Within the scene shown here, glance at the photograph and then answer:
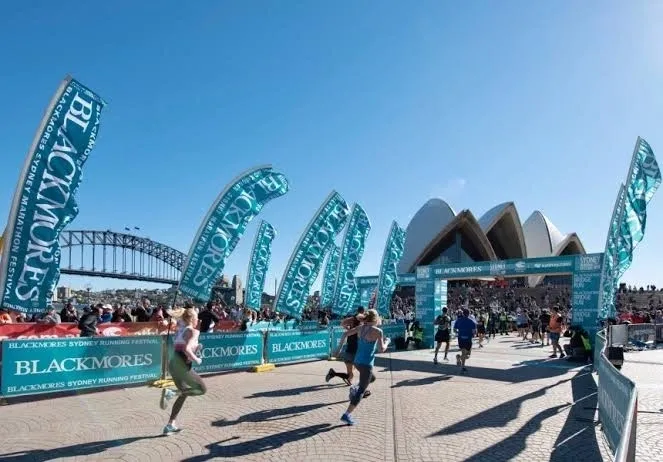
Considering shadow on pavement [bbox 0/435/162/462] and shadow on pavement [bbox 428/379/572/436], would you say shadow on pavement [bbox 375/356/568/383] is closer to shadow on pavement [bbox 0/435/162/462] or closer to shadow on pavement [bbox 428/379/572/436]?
shadow on pavement [bbox 428/379/572/436]

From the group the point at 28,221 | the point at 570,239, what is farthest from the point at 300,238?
the point at 570,239

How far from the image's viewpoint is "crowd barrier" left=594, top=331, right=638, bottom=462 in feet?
12.5

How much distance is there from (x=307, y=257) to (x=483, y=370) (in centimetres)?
697

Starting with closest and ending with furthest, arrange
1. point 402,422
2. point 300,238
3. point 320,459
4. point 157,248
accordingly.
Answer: point 320,459
point 402,422
point 300,238
point 157,248

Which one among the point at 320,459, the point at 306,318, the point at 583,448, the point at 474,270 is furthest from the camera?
the point at 306,318

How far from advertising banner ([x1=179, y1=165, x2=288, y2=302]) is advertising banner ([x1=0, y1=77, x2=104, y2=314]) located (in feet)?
12.0

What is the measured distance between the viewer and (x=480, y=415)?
7.31 meters

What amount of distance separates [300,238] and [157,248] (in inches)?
5418

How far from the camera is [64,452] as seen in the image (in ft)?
17.8

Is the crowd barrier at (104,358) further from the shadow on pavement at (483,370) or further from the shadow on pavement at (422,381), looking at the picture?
the shadow on pavement at (422,381)

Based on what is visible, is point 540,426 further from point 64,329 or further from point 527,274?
point 527,274

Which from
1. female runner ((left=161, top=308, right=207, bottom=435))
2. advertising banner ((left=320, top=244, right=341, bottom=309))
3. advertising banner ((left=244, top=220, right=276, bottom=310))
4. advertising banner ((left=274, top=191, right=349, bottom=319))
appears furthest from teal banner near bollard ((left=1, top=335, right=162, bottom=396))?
advertising banner ((left=320, top=244, right=341, bottom=309))

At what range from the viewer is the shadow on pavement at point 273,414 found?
6.76 m

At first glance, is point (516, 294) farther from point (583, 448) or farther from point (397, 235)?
point (583, 448)
